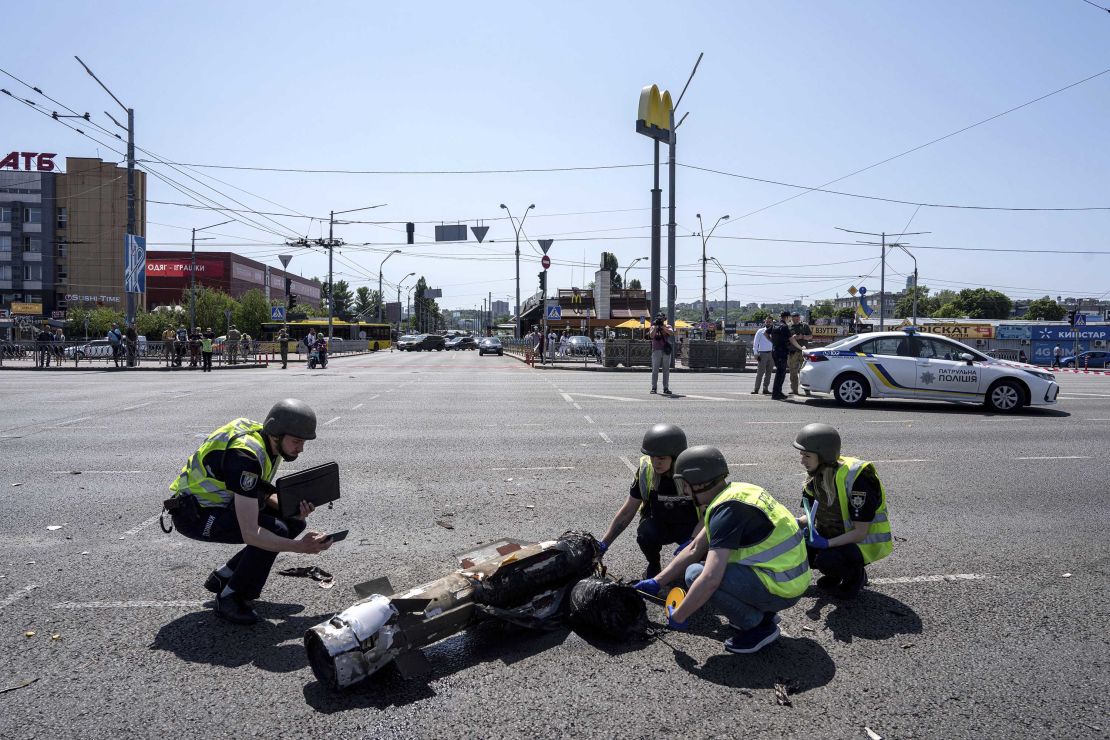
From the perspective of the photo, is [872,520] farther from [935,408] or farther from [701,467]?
[935,408]

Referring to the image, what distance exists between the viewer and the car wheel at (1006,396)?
46.8 feet

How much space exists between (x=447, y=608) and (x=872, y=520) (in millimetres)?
2480

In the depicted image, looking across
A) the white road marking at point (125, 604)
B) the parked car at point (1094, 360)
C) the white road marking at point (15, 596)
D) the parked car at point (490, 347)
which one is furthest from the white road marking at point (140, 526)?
the parked car at point (1094, 360)

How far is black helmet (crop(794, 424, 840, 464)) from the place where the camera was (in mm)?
4531

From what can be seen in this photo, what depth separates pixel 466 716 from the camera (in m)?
3.26

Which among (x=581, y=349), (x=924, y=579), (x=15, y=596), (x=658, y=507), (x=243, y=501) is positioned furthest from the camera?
(x=581, y=349)

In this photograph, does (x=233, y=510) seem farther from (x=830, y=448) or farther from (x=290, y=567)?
(x=830, y=448)

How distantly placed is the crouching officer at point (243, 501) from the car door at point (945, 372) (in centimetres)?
1326

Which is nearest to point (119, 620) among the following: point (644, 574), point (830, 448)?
point (644, 574)

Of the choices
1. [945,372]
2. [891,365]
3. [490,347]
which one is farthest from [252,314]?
[945,372]

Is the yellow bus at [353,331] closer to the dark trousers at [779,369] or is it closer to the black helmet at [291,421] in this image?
the dark trousers at [779,369]

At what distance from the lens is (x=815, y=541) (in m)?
4.68

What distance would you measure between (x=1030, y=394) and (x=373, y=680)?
46.5ft

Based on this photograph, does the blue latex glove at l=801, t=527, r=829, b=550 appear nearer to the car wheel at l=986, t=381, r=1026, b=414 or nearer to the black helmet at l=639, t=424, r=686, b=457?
the black helmet at l=639, t=424, r=686, b=457
